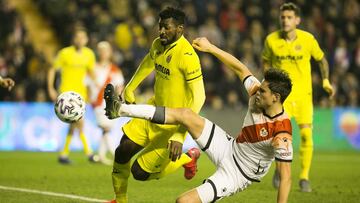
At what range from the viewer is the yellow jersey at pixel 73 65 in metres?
15.7

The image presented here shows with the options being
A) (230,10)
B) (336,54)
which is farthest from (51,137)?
(336,54)

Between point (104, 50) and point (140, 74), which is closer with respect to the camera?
point (140, 74)

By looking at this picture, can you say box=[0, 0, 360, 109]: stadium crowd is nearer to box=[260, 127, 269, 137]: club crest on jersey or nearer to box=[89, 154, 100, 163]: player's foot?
box=[89, 154, 100, 163]: player's foot

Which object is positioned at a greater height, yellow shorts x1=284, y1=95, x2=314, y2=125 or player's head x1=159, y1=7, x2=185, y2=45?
player's head x1=159, y1=7, x2=185, y2=45

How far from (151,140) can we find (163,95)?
0.51 meters

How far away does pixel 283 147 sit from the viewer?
7.44 meters

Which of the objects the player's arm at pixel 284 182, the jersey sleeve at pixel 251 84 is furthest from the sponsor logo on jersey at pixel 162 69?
the player's arm at pixel 284 182

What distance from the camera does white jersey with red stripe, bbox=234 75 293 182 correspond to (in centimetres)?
766

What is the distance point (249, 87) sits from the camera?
8.07 meters

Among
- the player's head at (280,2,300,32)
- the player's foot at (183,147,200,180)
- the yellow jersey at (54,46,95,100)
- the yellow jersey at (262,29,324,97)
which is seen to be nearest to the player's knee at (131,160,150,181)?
the player's foot at (183,147,200,180)

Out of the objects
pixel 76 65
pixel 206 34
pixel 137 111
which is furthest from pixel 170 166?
pixel 206 34

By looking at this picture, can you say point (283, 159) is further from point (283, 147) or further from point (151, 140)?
point (151, 140)

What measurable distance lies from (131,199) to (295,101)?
9.46 ft

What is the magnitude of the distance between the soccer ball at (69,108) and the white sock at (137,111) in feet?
3.60
